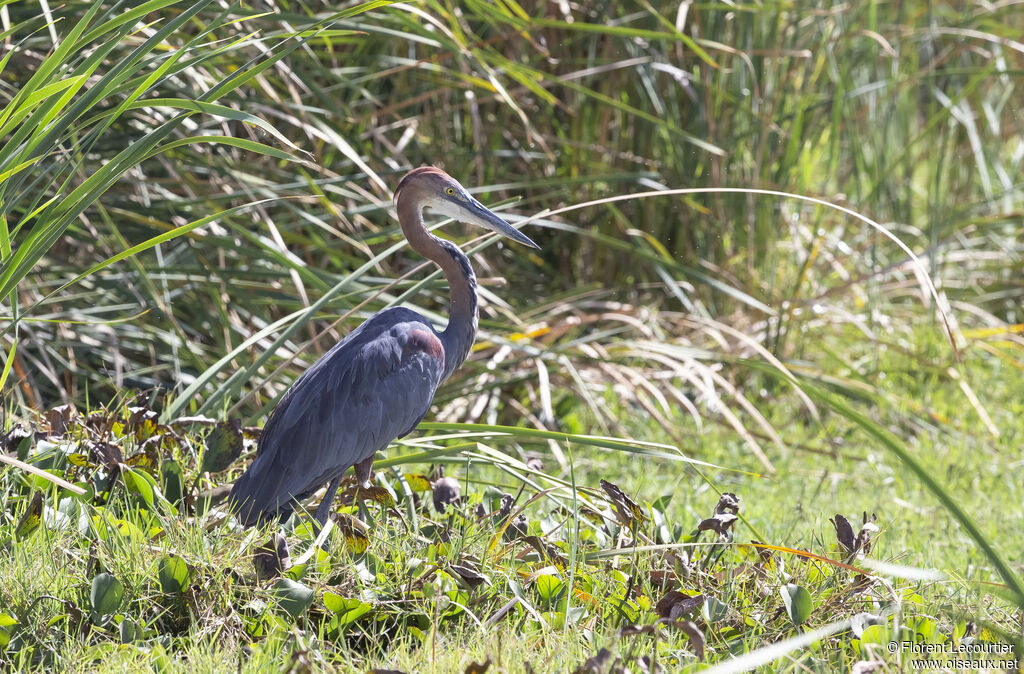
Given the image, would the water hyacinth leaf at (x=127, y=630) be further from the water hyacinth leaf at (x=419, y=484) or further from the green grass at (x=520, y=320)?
the water hyacinth leaf at (x=419, y=484)

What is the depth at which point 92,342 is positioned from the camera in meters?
3.49

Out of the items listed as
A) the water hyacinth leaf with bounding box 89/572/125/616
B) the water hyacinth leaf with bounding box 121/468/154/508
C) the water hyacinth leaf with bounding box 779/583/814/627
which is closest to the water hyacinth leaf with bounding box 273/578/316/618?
the water hyacinth leaf with bounding box 89/572/125/616

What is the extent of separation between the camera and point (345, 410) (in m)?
2.60

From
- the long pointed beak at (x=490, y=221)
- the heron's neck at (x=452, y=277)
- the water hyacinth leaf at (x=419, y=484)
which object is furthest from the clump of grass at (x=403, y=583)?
the long pointed beak at (x=490, y=221)

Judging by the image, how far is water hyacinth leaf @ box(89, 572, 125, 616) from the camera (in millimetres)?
1939

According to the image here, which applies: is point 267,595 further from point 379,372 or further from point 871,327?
point 871,327

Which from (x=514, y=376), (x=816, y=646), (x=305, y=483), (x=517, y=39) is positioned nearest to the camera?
(x=816, y=646)

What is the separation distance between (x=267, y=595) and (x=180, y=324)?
188 centimetres

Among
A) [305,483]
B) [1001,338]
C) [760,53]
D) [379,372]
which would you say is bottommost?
[1001,338]

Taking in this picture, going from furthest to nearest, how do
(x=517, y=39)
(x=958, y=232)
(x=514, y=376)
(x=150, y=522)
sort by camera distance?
(x=958, y=232) < (x=517, y=39) < (x=514, y=376) < (x=150, y=522)

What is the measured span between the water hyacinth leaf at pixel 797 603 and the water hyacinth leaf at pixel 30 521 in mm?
1559

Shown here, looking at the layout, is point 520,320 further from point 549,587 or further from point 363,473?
point 549,587

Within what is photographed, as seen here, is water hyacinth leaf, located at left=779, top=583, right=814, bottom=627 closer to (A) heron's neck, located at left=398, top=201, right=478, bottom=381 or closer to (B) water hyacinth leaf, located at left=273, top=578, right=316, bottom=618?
(B) water hyacinth leaf, located at left=273, top=578, right=316, bottom=618

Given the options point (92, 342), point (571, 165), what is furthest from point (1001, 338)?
point (92, 342)
